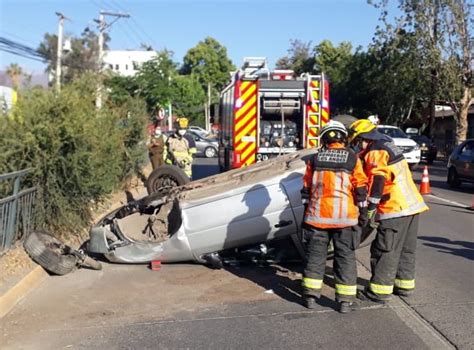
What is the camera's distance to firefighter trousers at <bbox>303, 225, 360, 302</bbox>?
215 inches

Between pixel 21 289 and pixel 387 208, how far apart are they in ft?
12.4

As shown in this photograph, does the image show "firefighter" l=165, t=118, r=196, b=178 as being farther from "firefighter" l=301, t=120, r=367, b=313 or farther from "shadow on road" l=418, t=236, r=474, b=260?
"firefighter" l=301, t=120, r=367, b=313

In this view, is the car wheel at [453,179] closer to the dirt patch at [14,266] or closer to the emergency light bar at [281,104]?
the emergency light bar at [281,104]

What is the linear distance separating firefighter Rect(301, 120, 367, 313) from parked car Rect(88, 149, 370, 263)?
123cm

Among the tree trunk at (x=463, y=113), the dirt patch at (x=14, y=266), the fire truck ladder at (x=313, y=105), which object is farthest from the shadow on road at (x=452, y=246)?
the tree trunk at (x=463, y=113)

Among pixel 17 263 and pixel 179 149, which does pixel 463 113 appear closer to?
pixel 179 149

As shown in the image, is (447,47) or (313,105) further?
(447,47)

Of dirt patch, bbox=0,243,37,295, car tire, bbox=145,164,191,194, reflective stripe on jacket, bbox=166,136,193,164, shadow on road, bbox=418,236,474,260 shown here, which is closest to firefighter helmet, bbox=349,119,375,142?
shadow on road, bbox=418,236,474,260

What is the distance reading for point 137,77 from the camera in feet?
79.7

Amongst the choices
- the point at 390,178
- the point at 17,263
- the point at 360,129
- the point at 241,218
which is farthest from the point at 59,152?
the point at 390,178

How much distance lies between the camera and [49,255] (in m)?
7.09

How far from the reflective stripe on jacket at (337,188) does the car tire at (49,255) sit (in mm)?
3150

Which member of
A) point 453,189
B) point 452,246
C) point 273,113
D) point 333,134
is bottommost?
point 453,189

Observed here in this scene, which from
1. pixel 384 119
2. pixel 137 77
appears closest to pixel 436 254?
pixel 137 77
